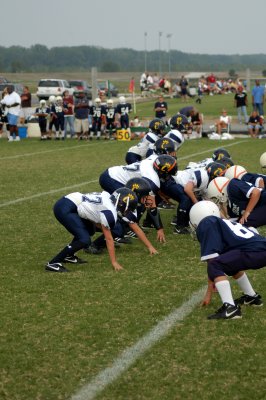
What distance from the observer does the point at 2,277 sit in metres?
7.82

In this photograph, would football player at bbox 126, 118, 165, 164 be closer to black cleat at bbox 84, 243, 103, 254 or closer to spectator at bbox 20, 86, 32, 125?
black cleat at bbox 84, 243, 103, 254

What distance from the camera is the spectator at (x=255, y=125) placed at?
2519cm

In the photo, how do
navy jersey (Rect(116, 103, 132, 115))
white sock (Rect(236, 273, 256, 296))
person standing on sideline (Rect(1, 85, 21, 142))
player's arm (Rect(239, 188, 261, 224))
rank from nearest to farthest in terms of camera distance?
white sock (Rect(236, 273, 256, 296)) → player's arm (Rect(239, 188, 261, 224)) → person standing on sideline (Rect(1, 85, 21, 142)) → navy jersey (Rect(116, 103, 132, 115))

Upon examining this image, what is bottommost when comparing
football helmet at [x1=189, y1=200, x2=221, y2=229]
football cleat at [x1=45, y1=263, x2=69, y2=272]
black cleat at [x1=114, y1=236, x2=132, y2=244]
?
black cleat at [x1=114, y1=236, x2=132, y2=244]

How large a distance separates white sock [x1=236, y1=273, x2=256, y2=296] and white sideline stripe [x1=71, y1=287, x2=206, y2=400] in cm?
47

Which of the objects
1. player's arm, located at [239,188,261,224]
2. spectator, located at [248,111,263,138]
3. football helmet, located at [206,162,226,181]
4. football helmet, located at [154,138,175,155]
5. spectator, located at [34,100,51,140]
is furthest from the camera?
spectator, located at [34,100,51,140]

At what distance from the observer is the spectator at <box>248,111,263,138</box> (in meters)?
25.2

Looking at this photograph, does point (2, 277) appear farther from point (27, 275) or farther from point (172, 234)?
point (172, 234)

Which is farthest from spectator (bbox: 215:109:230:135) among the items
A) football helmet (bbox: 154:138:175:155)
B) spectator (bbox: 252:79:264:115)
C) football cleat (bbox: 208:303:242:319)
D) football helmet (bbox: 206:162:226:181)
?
football cleat (bbox: 208:303:242:319)

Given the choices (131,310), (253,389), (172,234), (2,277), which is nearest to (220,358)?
(253,389)

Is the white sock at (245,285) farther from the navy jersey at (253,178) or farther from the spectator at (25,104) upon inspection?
the spectator at (25,104)

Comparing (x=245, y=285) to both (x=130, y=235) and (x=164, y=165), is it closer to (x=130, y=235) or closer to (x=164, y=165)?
(x=164, y=165)

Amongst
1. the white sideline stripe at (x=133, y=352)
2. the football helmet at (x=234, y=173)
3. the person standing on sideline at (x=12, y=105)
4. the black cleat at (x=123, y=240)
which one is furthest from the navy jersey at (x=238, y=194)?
the person standing on sideline at (x=12, y=105)

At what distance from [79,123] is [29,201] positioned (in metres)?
13.4
